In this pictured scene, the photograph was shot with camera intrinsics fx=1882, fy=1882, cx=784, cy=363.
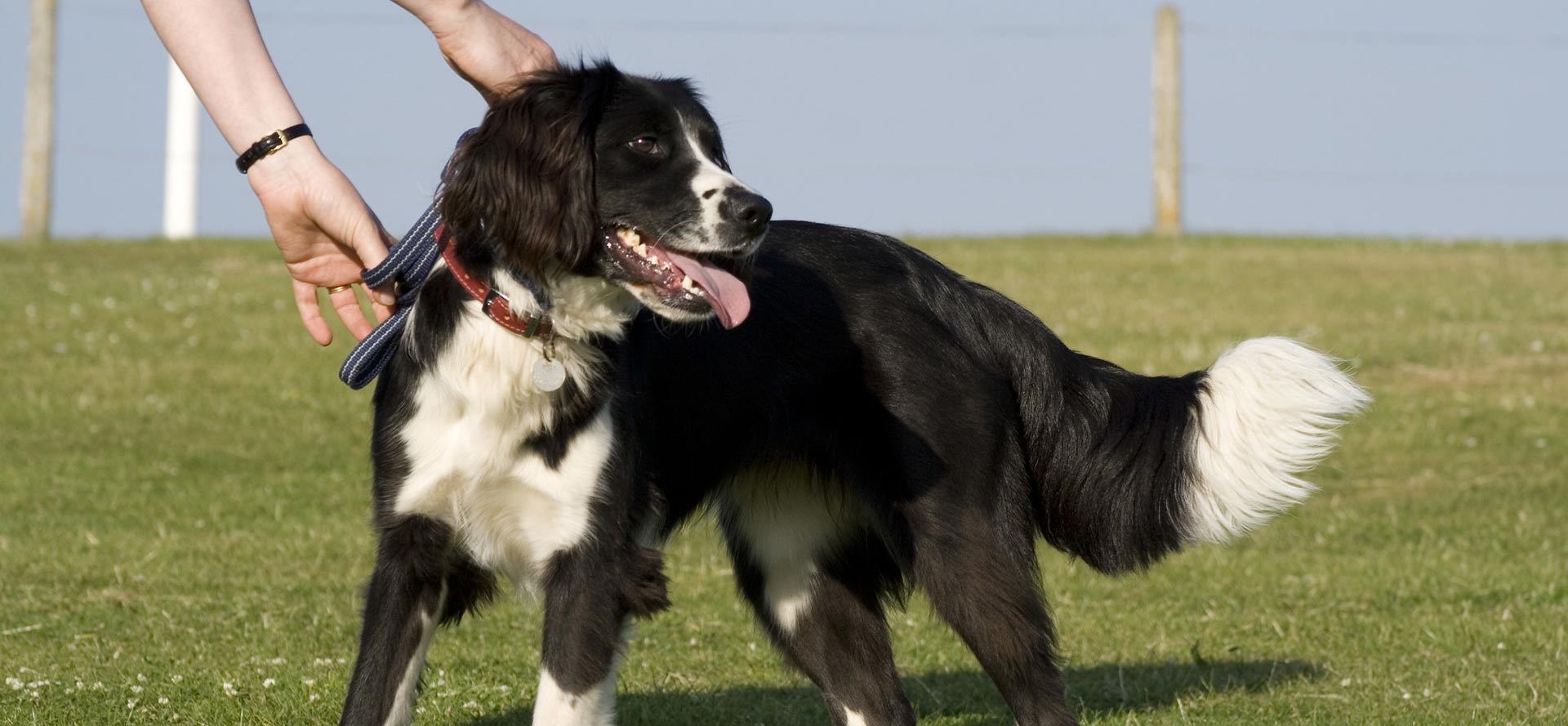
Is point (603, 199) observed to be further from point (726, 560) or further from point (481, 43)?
point (726, 560)

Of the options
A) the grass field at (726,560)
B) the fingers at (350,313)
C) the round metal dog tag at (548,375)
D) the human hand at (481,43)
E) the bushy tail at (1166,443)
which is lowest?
the grass field at (726,560)

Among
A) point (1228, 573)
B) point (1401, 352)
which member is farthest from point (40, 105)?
point (1228, 573)

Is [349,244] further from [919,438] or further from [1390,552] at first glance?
[1390,552]

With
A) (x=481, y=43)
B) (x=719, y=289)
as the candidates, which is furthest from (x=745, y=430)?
(x=481, y=43)

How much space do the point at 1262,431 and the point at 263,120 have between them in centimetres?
267

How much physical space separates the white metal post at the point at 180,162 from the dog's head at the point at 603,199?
52.2 feet

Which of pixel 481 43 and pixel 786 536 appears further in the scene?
pixel 786 536

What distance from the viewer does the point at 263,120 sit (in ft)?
14.3

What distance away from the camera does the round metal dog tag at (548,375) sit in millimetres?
4121

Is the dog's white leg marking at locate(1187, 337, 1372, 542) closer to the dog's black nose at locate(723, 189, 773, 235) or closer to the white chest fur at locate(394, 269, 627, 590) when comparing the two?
the dog's black nose at locate(723, 189, 773, 235)

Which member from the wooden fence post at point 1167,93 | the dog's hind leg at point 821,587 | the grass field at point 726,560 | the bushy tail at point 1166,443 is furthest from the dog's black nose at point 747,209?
the wooden fence post at point 1167,93

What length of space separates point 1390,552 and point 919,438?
4.55 metres

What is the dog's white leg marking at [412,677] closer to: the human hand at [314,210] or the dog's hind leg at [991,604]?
the human hand at [314,210]

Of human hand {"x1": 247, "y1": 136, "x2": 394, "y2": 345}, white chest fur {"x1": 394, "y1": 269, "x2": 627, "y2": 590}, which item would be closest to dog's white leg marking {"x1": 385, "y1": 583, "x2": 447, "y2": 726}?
white chest fur {"x1": 394, "y1": 269, "x2": 627, "y2": 590}
